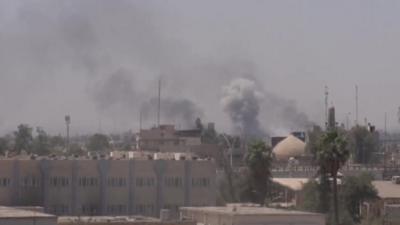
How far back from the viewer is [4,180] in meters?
83.4

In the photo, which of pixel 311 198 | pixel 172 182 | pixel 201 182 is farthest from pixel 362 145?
pixel 172 182

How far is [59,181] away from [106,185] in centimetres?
339

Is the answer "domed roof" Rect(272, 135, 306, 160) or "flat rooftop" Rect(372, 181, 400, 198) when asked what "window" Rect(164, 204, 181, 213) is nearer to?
"flat rooftop" Rect(372, 181, 400, 198)

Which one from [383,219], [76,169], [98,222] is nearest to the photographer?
[98,222]

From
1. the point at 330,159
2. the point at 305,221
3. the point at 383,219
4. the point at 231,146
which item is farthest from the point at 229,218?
the point at 231,146

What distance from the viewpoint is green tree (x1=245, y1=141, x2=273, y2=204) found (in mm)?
102625

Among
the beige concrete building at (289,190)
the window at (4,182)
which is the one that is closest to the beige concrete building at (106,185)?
the window at (4,182)

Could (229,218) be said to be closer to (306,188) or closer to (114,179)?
(114,179)

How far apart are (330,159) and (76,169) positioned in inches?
729

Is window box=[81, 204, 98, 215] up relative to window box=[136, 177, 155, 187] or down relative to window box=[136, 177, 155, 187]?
down

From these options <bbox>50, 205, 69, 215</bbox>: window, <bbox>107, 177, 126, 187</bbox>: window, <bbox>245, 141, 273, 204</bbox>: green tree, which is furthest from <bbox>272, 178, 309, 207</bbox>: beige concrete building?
<bbox>50, 205, 69, 215</bbox>: window

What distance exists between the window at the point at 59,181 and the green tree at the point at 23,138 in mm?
89685

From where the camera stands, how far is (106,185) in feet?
280

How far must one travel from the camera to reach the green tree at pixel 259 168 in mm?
102625
